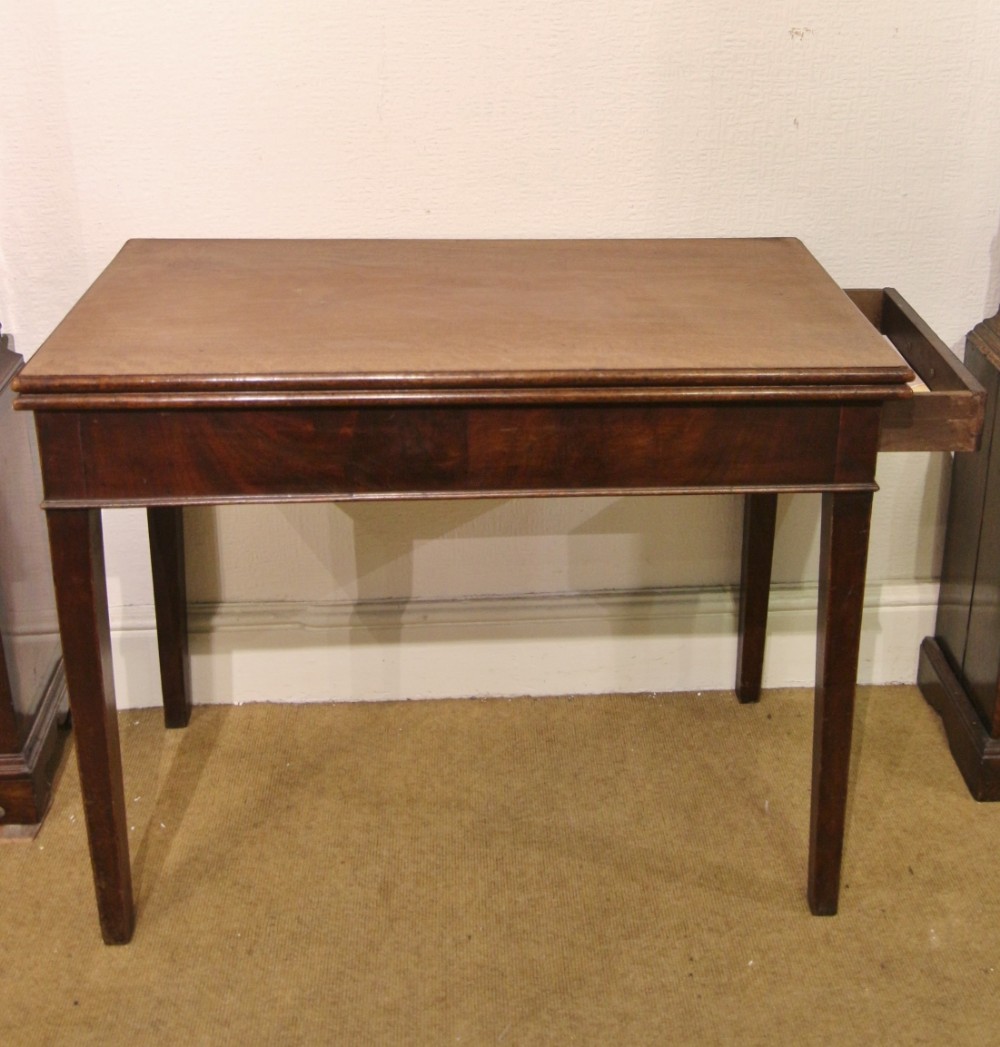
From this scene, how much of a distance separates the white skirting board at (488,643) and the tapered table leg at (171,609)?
5cm

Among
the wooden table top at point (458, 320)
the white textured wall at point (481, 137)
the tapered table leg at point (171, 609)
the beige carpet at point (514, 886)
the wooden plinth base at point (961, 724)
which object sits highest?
the white textured wall at point (481, 137)

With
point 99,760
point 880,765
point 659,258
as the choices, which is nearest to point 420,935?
point 99,760

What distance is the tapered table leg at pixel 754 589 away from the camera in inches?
81.0

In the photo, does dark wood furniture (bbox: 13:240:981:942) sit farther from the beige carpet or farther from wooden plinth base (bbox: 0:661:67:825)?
wooden plinth base (bbox: 0:661:67:825)

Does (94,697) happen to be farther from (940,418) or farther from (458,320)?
(940,418)

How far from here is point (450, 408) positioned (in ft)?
4.71

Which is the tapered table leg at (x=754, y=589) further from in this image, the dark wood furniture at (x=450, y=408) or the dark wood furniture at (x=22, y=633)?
the dark wood furniture at (x=22, y=633)

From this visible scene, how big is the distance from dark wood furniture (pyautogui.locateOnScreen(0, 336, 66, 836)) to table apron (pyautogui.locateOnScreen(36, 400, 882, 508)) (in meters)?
0.46

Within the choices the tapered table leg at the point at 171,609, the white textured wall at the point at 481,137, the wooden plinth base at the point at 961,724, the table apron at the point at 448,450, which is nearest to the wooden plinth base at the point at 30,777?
the tapered table leg at the point at 171,609

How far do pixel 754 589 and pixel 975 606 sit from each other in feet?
1.06

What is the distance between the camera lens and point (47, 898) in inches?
70.3

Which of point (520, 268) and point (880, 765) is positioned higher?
point (520, 268)

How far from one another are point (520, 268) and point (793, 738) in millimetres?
862

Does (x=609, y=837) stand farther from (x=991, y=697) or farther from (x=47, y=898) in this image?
(x=47, y=898)
